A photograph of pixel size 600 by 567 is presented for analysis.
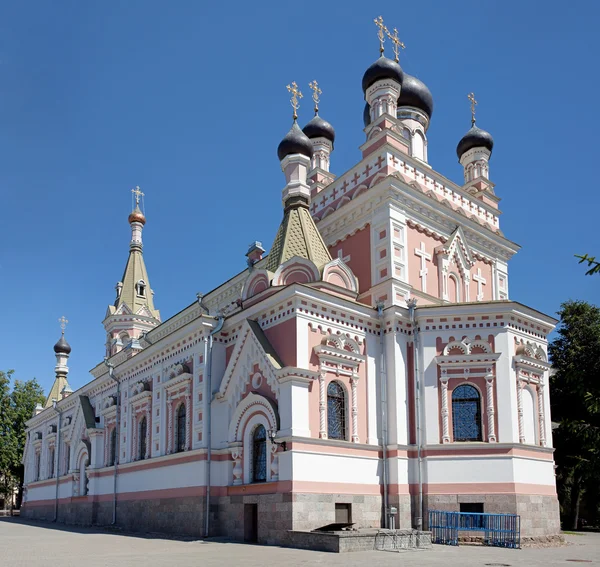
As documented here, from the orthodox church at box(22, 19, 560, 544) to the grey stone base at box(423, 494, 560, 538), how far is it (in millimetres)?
38

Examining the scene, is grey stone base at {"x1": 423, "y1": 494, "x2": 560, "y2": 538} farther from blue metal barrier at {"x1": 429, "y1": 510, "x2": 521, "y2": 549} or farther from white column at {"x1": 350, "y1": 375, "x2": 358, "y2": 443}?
white column at {"x1": 350, "y1": 375, "x2": 358, "y2": 443}

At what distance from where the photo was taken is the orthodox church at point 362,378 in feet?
47.9

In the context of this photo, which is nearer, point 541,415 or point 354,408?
point 354,408

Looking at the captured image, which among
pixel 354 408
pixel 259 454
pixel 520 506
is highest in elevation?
pixel 354 408

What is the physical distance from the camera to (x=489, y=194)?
832 inches

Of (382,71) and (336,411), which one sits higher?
(382,71)

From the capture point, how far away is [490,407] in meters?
15.2

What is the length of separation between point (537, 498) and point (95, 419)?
15667 millimetres

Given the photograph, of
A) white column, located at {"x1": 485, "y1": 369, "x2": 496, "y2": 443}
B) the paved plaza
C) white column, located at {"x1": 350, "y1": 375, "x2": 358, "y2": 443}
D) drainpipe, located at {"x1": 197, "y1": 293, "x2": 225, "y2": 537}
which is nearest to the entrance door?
the paved plaza

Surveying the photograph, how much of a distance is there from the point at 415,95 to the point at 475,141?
281 cm

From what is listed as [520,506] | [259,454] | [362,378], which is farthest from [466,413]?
[259,454]

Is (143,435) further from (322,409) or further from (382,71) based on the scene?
(382,71)

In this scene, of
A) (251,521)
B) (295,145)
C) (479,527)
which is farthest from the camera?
(295,145)

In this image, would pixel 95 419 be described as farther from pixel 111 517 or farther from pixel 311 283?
pixel 311 283
